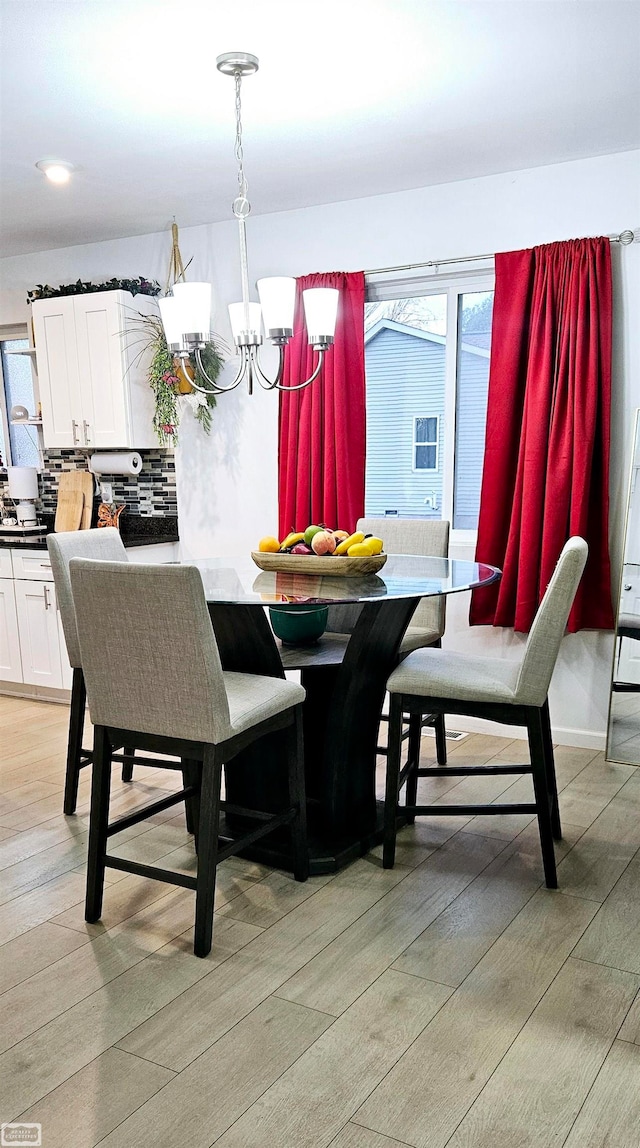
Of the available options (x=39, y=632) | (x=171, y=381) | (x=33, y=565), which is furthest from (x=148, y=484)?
(x=39, y=632)

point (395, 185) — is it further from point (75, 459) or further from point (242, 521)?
point (75, 459)

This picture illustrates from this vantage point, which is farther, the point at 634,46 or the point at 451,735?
the point at 451,735

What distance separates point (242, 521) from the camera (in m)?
4.76

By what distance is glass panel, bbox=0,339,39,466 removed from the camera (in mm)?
5520

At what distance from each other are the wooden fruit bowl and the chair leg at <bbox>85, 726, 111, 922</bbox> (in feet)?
2.68

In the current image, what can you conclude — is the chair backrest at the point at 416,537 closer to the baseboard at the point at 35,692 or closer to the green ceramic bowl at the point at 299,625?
the green ceramic bowl at the point at 299,625

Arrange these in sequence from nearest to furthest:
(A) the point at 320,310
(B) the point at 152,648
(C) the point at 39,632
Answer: (B) the point at 152,648 → (A) the point at 320,310 → (C) the point at 39,632

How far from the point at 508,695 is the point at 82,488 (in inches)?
131

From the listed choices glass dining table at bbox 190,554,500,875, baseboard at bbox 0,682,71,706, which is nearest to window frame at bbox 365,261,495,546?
glass dining table at bbox 190,554,500,875

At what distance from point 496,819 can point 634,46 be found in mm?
2565

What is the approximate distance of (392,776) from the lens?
271 cm

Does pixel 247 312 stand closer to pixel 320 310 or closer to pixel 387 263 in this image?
pixel 320 310

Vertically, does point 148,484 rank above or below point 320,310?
below

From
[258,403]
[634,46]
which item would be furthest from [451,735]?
[634,46]
